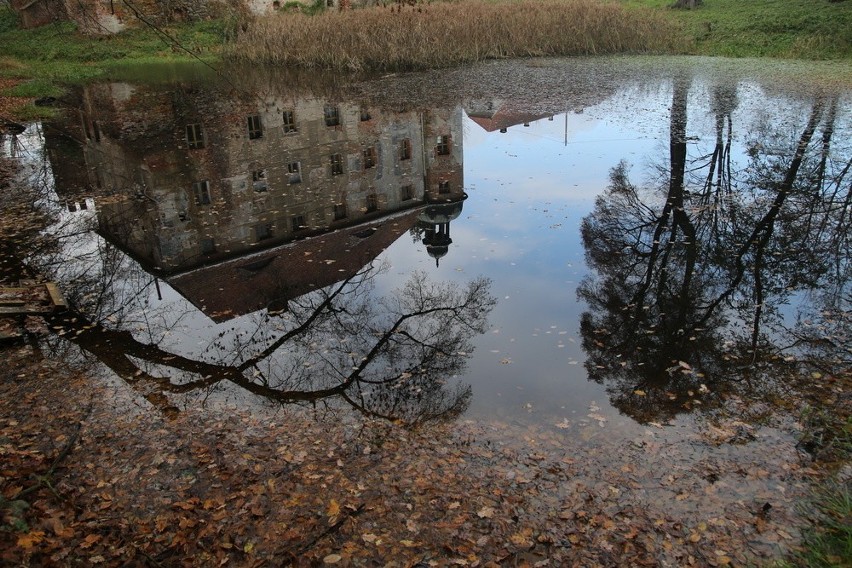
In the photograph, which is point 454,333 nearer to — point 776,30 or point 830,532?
point 830,532

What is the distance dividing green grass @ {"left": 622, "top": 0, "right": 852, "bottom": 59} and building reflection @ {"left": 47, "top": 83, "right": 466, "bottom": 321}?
15.1 metres

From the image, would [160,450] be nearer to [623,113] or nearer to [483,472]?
[483,472]

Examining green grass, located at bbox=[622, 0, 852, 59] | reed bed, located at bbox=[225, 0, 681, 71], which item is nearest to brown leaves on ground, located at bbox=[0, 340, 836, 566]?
reed bed, located at bbox=[225, 0, 681, 71]

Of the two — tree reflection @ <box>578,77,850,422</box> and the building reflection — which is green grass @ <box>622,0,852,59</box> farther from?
the building reflection

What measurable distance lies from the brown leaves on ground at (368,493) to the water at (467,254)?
0.52 metres

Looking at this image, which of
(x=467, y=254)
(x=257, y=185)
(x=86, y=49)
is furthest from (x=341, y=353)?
Result: (x=86, y=49)

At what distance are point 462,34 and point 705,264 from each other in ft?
71.2

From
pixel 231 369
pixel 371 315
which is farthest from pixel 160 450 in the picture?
pixel 371 315

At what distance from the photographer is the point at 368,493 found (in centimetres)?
560

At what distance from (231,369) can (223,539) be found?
2964 mm

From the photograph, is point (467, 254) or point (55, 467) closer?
point (55, 467)

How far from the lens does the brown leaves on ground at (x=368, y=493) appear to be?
497 centimetres

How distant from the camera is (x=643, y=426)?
650 centimetres

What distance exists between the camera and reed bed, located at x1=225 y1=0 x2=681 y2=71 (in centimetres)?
2803
